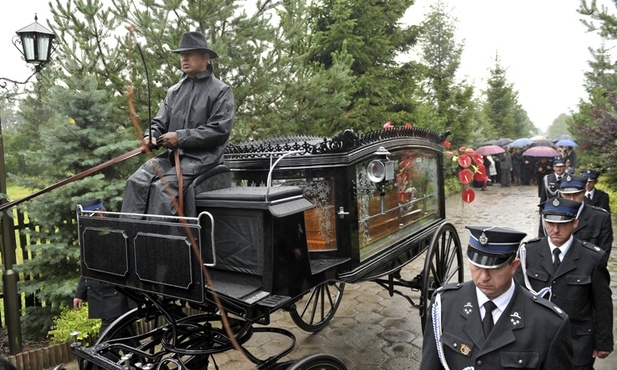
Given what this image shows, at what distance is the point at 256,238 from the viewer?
9.45 feet

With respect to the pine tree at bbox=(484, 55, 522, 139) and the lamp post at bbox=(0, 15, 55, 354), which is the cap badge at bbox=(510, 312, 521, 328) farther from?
the pine tree at bbox=(484, 55, 522, 139)

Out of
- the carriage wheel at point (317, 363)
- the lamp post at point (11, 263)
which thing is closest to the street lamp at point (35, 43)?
the lamp post at point (11, 263)

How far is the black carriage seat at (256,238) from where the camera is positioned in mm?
2805

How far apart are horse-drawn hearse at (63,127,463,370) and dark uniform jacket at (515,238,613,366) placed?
1.47 m

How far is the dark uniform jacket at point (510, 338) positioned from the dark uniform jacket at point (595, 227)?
284 centimetres

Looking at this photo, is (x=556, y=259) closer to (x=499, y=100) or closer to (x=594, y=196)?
(x=594, y=196)

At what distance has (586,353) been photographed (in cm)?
325

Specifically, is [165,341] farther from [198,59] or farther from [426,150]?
[426,150]

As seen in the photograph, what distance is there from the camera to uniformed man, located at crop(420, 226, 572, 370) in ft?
6.56

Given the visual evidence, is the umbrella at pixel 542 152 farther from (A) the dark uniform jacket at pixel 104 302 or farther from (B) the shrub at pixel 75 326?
(A) the dark uniform jacket at pixel 104 302

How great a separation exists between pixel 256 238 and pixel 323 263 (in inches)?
38.8

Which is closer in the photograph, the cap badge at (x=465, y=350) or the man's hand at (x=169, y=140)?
the cap badge at (x=465, y=350)

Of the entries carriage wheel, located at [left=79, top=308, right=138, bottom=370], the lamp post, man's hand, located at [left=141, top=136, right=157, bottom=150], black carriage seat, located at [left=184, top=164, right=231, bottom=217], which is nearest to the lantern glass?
the lamp post

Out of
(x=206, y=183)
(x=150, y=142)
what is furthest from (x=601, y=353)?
(x=150, y=142)
